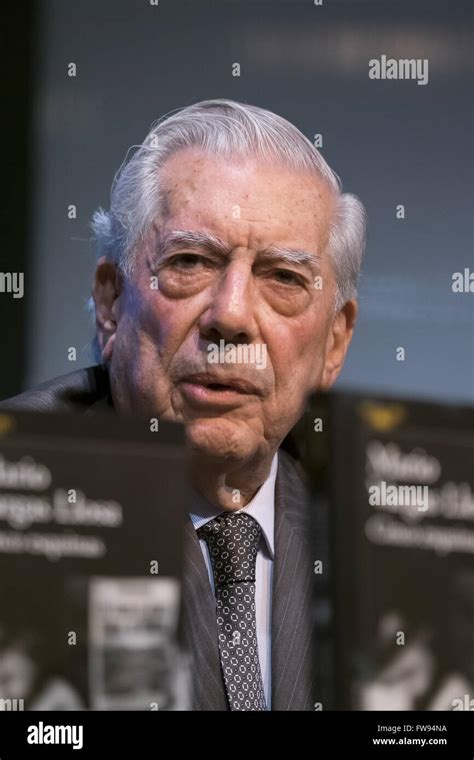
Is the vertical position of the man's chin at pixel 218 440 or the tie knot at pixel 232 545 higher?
the man's chin at pixel 218 440

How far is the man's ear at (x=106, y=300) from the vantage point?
114 inches

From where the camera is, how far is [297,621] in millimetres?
2541

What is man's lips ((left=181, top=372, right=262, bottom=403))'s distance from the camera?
266 centimetres

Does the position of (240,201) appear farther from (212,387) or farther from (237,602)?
(237,602)

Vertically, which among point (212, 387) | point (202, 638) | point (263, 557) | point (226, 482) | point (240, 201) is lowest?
point (202, 638)

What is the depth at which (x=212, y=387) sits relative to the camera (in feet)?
8.79

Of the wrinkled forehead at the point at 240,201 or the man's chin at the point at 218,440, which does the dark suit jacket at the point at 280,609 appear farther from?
the wrinkled forehead at the point at 240,201

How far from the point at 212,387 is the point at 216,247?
30cm

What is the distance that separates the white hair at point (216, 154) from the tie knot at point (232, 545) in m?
0.61

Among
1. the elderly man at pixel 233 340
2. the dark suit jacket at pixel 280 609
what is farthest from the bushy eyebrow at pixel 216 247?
the dark suit jacket at pixel 280 609

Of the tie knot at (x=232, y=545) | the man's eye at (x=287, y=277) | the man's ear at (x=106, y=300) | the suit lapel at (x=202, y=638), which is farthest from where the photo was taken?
the man's ear at (x=106, y=300)

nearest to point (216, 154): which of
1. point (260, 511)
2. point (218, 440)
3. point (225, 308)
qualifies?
point (225, 308)
